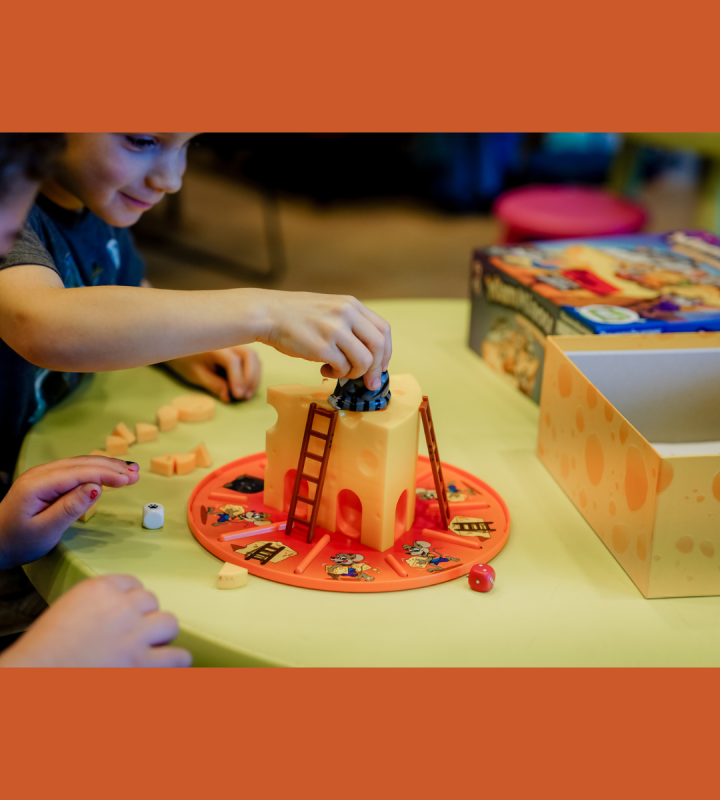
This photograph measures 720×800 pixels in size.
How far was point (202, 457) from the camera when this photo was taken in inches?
35.3

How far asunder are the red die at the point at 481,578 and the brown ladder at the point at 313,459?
15 centimetres

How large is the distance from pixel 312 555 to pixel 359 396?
144mm

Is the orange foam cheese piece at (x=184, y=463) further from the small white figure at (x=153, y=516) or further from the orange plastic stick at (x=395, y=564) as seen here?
the orange plastic stick at (x=395, y=564)

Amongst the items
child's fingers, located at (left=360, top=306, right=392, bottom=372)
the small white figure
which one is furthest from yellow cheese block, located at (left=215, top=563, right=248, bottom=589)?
child's fingers, located at (left=360, top=306, right=392, bottom=372)

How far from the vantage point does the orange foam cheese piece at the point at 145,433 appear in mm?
944

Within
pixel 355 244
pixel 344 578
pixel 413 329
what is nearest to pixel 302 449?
pixel 344 578

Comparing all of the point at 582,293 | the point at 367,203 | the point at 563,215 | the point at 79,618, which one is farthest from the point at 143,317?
the point at 367,203

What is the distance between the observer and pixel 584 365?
0.92m

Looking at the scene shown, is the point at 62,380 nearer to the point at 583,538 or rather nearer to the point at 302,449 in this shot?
the point at 302,449

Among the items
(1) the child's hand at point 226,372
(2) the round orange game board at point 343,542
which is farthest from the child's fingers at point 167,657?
(1) the child's hand at point 226,372

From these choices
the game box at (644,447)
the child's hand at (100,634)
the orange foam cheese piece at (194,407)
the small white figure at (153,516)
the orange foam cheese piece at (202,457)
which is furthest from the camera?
the orange foam cheese piece at (194,407)

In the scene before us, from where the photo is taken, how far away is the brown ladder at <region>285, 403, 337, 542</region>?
75cm

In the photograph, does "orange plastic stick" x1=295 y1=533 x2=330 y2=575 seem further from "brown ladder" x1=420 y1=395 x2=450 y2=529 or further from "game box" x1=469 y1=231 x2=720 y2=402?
"game box" x1=469 y1=231 x2=720 y2=402

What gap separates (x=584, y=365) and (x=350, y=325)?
33cm
